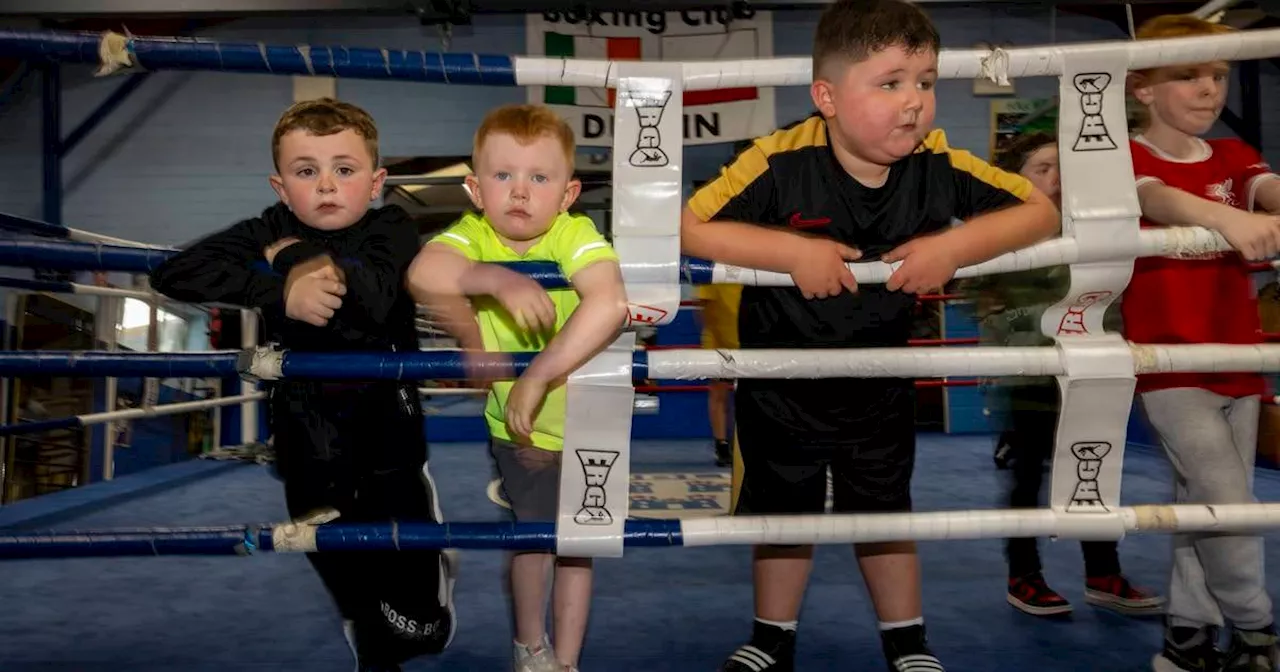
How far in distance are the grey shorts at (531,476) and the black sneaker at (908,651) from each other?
1.65 feet

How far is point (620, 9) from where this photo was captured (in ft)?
14.1

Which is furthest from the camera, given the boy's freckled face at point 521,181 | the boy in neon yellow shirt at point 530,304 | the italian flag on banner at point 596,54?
the italian flag on banner at point 596,54

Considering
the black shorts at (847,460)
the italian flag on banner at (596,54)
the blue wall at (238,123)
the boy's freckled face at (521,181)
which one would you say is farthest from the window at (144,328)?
the black shorts at (847,460)

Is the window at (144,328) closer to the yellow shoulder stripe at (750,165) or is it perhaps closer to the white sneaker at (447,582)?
the white sneaker at (447,582)

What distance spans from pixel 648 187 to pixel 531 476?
1.50 feet

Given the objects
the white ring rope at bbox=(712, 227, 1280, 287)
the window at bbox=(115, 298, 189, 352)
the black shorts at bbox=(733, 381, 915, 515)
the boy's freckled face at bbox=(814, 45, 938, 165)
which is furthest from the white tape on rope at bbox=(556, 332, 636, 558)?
the window at bbox=(115, 298, 189, 352)

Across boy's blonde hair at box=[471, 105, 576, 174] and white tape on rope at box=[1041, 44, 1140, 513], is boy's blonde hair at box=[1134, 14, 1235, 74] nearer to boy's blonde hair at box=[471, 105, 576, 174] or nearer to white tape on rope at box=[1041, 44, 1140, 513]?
white tape on rope at box=[1041, 44, 1140, 513]

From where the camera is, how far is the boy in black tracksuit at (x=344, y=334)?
1.17 m

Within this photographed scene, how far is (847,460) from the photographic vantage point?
1314mm

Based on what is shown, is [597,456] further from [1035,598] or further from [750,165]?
[1035,598]

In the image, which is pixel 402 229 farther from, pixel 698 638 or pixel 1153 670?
pixel 1153 670

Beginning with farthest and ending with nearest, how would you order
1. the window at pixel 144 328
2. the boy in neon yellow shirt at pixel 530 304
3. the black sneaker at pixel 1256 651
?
1. the window at pixel 144 328
2. the black sneaker at pixel 1256 651
3. the boy in neon yellow shirt at pixel 530 304

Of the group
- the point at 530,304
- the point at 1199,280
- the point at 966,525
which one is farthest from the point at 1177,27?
the point at 530,304

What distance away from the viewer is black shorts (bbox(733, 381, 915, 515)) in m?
1.30
